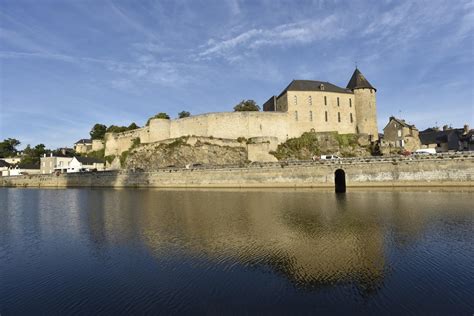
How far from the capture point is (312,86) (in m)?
45.3

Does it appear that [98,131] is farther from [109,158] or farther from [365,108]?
[365,108]

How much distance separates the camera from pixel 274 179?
32062 mm

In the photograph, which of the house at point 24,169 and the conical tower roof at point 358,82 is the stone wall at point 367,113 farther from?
the house at point 24,169

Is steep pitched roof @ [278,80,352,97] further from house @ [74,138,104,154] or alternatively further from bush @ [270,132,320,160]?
house @ [74,138,104,154]

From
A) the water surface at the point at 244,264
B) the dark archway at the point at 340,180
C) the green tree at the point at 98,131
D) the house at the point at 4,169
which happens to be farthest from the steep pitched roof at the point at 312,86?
the house at the point at 4,169

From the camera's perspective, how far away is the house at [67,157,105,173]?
52375mm

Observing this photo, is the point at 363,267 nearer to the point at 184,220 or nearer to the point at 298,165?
the point at 184,220

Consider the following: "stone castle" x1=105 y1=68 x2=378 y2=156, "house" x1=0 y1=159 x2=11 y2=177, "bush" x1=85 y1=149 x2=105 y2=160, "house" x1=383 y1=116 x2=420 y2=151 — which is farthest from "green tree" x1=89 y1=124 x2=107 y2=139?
"house" x1=383 y1=116 x2=420 y2=151

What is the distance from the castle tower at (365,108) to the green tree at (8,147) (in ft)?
268

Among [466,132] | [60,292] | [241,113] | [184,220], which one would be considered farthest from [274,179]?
[466,132]

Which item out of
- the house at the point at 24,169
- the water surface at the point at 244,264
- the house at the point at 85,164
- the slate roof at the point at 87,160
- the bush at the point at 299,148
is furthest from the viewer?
the house at the point at 24,169

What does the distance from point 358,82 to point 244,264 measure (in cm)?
4297

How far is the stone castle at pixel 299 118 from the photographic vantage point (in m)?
43.8

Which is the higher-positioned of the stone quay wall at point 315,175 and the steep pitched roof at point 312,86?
the steep pitched roof at point 312,86
